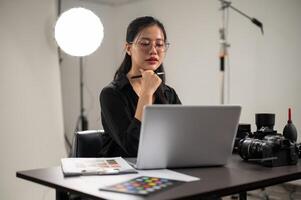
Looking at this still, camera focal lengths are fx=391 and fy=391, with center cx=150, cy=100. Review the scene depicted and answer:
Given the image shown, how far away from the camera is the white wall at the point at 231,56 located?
2.88 m

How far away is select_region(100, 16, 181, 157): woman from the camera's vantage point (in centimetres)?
150

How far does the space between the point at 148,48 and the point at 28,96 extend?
1.67m

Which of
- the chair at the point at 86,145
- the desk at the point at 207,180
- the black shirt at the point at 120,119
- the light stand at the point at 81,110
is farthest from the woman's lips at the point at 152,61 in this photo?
the light stand at the point at 81,110

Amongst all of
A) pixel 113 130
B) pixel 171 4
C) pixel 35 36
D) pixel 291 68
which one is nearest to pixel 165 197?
pixel 113 130

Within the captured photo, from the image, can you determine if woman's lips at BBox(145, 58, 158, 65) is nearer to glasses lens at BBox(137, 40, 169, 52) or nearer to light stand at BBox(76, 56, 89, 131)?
glasses lens at BBox(137, 40, 169, 52)

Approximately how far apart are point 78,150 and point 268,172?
2.78ft

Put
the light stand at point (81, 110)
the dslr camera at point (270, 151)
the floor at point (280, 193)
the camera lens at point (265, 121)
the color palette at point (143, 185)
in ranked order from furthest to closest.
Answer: the light stand at point (81, 110)
the floor at point (280, 193)
the camera lens at point (265, 121)
the dslr camera at point (270, 151)
the color palette at point (143, 185)

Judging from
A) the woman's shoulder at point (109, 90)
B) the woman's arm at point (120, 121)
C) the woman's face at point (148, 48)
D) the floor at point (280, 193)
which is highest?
the woman's face at point (148, 48)

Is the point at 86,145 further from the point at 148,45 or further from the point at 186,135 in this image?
the point at 186,135

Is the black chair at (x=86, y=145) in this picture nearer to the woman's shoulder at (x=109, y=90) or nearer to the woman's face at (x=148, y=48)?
the woman's shoulder at (x=109, y=90)

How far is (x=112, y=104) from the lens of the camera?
1.61 meters

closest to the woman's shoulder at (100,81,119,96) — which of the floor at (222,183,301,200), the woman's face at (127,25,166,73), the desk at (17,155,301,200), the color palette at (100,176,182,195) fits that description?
the woman's face at (127,25,166,73)

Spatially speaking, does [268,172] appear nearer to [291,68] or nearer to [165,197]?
[165,197]

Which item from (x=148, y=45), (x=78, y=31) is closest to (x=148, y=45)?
(x=148, y=45)
